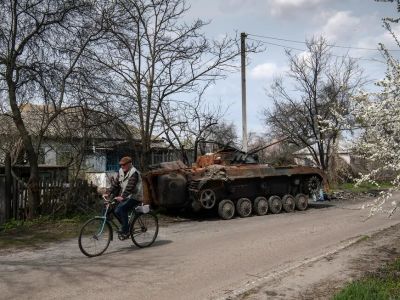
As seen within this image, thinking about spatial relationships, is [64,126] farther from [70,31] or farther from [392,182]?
[392,182]

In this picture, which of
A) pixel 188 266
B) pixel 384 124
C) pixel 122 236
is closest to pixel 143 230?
pixel 122 236

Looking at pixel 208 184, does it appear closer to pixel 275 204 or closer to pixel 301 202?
pixel 275 204

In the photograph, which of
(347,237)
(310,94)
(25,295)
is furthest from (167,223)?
(310,94)

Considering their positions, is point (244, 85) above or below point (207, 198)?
above

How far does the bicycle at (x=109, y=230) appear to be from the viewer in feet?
31.8

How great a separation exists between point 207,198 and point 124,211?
6307 mm

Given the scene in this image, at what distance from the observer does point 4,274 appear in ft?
27.0

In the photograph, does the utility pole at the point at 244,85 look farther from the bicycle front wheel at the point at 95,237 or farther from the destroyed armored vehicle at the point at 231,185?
the bicycle front wheel at the point at 95,237

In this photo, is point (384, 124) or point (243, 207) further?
point (243, 207)

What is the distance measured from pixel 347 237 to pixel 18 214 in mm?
8774

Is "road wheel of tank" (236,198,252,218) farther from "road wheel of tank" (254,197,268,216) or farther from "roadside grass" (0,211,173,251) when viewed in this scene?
"roadside grass" (0,211,173,251)

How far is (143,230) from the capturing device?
1082 centimetres

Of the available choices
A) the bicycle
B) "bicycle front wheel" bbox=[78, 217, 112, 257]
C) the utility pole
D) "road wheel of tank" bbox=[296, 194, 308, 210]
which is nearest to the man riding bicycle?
the bicycle

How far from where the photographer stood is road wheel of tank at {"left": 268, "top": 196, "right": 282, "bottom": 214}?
60.4ft
